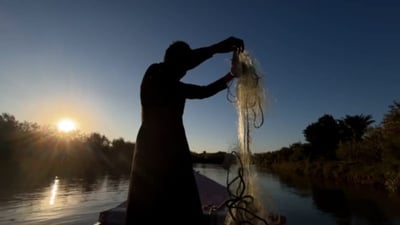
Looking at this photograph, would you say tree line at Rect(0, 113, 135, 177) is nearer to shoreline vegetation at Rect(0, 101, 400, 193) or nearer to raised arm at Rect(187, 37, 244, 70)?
shoreline vegetation at Rect(0, 101, 400, 193)

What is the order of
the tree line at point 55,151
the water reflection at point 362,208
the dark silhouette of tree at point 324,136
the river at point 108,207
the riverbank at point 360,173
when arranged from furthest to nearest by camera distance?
1. the dark silhouette of tree at point 324,136
2. the tree line at point 55,151
3. the riverbank at point 360,173
4. the water reflection at point 362,208
5. the river at point 108,207

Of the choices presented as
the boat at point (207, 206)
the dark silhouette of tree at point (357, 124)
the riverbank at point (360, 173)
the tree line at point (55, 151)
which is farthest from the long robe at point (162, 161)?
the dark silhouette of tree at point (357, 124)

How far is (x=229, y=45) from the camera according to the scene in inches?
105

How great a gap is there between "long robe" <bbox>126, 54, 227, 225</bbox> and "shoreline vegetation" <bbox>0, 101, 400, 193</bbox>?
30.8 metres

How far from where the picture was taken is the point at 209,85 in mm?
2691

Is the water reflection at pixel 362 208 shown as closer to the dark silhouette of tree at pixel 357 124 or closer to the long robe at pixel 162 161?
the long robe at pixel 162 161

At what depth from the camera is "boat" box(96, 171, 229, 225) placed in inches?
243

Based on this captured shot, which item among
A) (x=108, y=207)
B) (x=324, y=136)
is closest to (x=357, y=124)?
(x=324, y=136)

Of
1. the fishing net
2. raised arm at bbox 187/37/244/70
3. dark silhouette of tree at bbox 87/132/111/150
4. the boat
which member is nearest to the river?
the boat

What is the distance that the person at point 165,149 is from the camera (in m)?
2.28

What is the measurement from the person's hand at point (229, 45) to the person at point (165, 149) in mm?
32

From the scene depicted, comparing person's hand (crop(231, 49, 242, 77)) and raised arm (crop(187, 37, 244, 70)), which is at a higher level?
person's hand (crop(231, 49, 242, 77))

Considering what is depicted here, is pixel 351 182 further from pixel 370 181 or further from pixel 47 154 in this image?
pixel 47 154

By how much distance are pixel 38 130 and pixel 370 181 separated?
62657 millimetres
